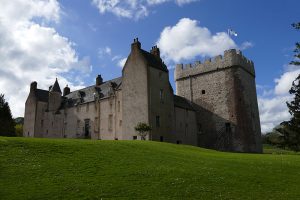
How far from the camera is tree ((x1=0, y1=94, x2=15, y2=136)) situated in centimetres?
5203

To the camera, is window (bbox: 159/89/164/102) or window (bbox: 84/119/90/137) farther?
window (bbox: 84/119/90/137)

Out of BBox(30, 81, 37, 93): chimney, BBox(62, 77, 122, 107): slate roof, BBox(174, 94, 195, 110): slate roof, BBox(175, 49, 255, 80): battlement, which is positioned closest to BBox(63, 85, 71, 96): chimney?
BBox(62, 77, 122, 107): slate roof

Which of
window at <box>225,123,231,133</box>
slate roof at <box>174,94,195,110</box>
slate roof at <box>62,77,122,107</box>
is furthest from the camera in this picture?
slate roof at <box>62,77,122,107</box>

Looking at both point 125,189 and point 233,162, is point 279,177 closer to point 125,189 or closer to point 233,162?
point 233,162

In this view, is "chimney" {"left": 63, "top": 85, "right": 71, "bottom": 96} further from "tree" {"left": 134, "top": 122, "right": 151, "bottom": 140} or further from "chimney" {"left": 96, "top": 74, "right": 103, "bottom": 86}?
"tree" {"left": 134, "top": 122, "right": 151, "bottom": 140}

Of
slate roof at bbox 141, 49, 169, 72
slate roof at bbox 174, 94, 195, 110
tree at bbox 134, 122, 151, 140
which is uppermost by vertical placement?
slate roof at bbox 141, 49, 169, 72

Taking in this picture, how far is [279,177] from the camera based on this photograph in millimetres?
16484

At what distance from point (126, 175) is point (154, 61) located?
28.3 metres

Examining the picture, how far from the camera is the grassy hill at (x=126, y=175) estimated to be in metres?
12.6

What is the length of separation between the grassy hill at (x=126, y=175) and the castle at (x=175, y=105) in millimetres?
19391

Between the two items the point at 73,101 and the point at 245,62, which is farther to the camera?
the point at 73,101

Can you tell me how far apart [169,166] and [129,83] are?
82.9 feet

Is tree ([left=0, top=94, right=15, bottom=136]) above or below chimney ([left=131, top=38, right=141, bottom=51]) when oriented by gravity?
below

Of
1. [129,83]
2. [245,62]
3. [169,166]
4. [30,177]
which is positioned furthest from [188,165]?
[245,62]
